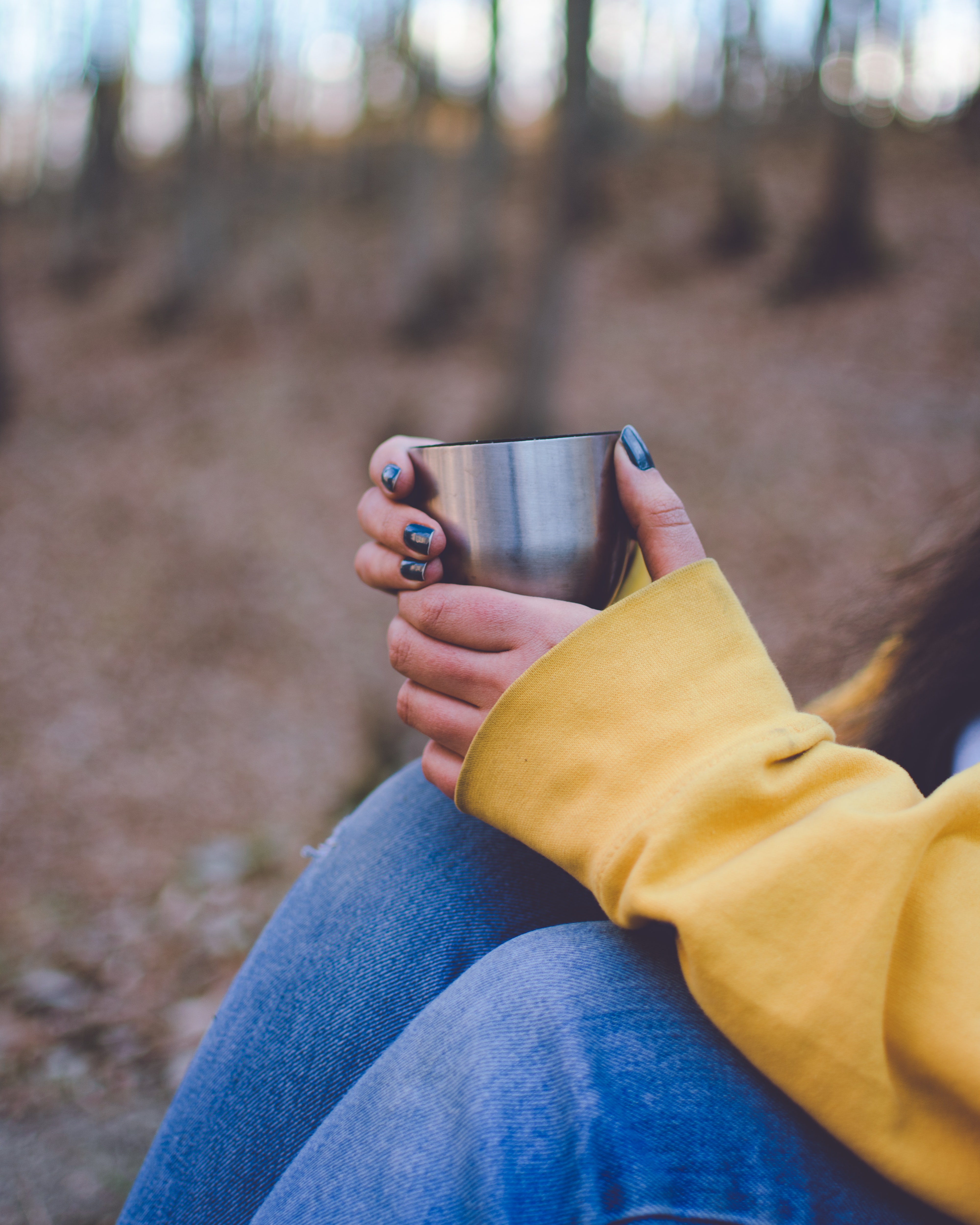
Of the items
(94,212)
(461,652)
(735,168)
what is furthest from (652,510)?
(94,212)

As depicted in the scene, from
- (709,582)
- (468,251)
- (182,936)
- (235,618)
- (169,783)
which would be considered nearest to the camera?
(709,582)

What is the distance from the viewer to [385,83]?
16500 mm

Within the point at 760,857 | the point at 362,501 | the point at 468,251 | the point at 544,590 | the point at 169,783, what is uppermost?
the point at 468,251

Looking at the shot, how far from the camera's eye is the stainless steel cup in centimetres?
92

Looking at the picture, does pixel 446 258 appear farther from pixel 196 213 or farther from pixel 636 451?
pixel 636 451

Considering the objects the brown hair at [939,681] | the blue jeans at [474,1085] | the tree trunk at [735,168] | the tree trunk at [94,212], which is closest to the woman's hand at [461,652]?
the blue jeans at [474,1085]

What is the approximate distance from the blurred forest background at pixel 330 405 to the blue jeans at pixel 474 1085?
0.78 metres

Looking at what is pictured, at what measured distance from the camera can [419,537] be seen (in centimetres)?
99

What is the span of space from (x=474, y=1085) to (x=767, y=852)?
0.36 m

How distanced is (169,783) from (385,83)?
17.3 metres

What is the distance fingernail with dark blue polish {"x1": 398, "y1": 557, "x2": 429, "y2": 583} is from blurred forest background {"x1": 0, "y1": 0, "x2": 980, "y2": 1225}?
0.80m

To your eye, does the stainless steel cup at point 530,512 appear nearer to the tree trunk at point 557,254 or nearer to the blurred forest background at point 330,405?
the blurred forest background at point 330,405

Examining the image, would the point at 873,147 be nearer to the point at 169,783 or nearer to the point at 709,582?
the point at 169,783

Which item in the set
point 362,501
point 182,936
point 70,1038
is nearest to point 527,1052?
point 362,501
